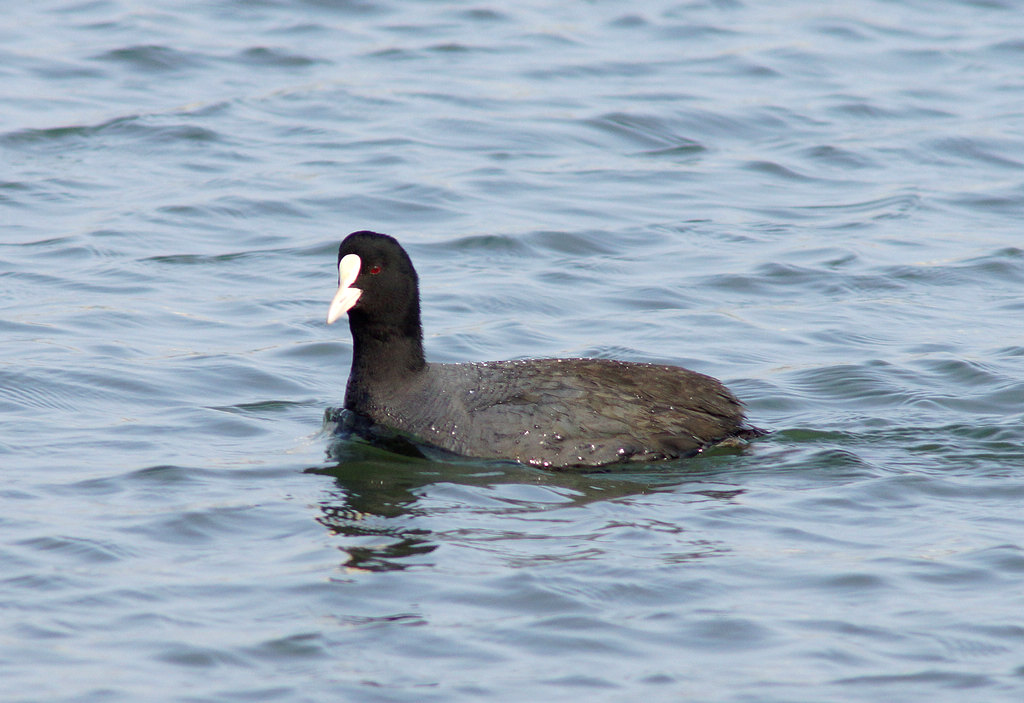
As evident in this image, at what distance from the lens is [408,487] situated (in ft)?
21.0

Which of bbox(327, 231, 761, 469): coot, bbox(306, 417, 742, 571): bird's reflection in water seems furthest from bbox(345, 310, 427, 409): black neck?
bbox(306, 417, 742, 571): bird's reflection in water

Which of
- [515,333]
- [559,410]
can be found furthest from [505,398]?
[515,333]

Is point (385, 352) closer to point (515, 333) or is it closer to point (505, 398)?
point (505, 398)

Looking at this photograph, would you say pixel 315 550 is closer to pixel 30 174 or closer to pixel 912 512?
pixel 912 512

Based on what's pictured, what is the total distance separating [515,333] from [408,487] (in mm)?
2495

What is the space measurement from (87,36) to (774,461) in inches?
415

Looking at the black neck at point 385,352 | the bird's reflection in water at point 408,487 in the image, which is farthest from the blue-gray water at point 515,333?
the black neck at point 385,352

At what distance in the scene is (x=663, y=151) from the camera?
1274cm

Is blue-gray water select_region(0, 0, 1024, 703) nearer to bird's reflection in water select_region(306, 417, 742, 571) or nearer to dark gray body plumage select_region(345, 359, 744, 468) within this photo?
bird's reflection in water select_region(306, 417, 742, 571)

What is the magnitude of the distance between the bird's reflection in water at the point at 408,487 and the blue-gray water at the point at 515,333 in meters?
0.03

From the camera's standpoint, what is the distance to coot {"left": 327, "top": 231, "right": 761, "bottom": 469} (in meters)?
6.62

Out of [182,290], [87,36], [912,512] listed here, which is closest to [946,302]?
[912,512]

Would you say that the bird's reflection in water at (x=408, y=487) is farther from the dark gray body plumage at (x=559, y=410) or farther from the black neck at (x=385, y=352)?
the black neck at (x=385, y=352)

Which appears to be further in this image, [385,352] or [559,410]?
[385,352]
